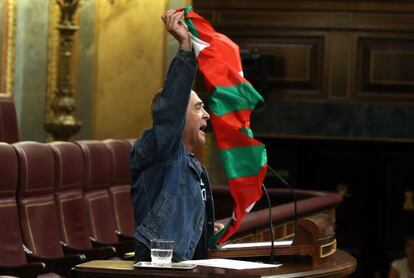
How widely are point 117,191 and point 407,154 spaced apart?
2.99m

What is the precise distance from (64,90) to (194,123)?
4.86m

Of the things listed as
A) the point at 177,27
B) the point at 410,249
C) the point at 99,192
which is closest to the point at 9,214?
the point at 99,192

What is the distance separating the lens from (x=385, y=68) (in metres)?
8.00

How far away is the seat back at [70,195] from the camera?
5016mm

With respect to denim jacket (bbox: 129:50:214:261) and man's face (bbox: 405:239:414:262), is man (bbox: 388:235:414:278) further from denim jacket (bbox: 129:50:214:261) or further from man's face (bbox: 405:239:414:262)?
denim jacket (bbox: 129:50:214:261)

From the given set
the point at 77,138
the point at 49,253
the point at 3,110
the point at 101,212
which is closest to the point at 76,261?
the point at 49,253

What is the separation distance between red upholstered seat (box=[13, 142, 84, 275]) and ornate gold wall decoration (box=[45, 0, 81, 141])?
277 cm

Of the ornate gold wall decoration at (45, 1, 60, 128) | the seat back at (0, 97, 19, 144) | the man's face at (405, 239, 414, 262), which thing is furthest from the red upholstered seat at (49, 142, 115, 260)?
the ornate gold wall decoration at (45, 1, 60, 128)

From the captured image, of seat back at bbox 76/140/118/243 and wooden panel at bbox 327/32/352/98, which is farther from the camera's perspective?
wooden panel at bbox 327/32/352/98

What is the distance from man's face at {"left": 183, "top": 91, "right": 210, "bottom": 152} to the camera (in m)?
3.04

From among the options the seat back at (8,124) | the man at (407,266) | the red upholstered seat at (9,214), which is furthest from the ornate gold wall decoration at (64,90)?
the red upholstered seat at (9,214)

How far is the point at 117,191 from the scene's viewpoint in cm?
578

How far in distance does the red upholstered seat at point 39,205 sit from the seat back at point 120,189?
0.83 meters

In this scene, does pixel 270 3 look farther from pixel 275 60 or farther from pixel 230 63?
pixel 230 63
